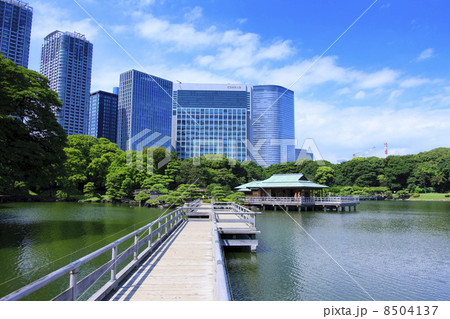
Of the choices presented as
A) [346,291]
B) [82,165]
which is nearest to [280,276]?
[346,291]

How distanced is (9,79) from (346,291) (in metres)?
18.9

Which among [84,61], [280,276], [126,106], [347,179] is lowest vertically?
[280,276]

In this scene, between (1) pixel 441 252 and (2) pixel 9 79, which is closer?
(1) pixel 441 252

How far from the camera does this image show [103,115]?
5418 inches

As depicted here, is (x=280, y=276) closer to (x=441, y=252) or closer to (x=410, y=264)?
(x=410, y=264)

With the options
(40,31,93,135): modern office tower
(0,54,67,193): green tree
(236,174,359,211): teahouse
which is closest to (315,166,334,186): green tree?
(236,174,359,211): teahouse

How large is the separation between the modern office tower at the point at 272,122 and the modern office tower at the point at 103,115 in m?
70.9

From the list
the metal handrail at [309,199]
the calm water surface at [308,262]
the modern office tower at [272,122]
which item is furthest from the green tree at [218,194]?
the modern office tower at [272,122]

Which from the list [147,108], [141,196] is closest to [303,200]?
[141,196]

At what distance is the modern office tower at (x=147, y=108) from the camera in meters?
91.7

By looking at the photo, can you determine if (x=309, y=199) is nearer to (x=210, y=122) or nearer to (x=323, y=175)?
(x=323, y=175)

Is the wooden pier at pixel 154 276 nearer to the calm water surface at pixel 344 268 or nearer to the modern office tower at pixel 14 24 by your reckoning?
the calm water surface at pixel 344 268

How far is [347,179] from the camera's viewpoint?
6994cm

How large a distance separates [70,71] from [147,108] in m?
29.3
